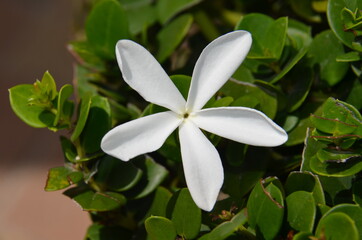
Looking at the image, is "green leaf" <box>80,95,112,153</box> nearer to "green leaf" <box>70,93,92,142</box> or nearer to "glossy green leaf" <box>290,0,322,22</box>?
"green leaf" <box>70,93,92,142</box>

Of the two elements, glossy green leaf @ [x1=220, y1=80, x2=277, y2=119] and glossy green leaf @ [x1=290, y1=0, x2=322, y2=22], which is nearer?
glossy green leaf @ [x1=220, y1=80, x2=277, y2=119]

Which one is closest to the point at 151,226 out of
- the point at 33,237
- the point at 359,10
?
the point at 359,10

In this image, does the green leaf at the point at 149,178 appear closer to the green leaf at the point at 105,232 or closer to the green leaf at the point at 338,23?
the green leaf at the point at 105,232

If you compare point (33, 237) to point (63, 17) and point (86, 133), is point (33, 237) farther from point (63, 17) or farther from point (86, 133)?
point (86, 133)

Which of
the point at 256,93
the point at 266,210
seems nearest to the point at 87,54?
the point at 256,93

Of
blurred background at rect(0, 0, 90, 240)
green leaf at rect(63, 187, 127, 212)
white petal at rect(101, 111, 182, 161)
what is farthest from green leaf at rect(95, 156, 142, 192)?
blurred background at rect(0, 0, 90, 240)
